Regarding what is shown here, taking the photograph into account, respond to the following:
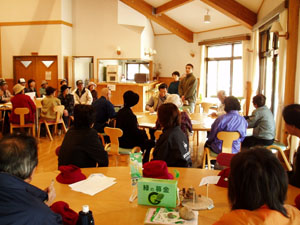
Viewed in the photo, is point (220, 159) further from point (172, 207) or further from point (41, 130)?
point (41, 130)

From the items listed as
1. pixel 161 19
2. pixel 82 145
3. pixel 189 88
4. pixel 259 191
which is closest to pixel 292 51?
pixel 189 88

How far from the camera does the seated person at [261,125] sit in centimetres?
447

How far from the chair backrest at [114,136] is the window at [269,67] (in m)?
4.28

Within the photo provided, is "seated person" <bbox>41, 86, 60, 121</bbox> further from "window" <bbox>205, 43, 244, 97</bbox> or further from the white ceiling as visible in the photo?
"window" <bbox>205, 43, 244, 97</bbox>

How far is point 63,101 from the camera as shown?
23.9ft

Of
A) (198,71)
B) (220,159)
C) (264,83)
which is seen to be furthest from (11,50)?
(220,159)

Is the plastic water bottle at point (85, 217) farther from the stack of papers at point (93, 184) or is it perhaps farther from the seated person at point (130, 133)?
the seated person at point (130, 133)

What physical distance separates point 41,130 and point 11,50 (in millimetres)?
4845

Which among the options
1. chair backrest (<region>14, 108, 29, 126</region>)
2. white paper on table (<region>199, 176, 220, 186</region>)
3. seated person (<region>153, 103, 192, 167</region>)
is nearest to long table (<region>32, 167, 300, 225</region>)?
white paper on table (<region>199, 176, 220, 186</region>)

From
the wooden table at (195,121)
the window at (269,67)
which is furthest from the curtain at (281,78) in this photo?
the wooden table at (195,121)

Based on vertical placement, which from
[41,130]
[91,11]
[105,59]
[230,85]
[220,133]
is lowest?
[41,130]

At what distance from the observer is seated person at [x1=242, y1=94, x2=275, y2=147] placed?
447cm

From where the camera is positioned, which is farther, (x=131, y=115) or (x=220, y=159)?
(x=131, y=115)

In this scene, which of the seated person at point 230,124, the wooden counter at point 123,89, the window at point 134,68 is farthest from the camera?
the window at point 134,68
